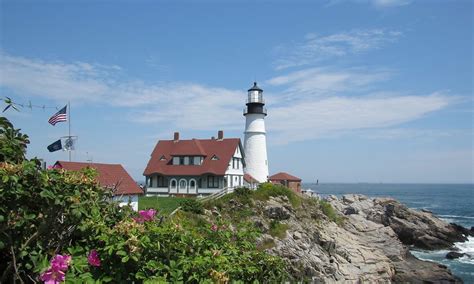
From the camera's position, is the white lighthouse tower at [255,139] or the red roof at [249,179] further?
the white lighthouse tower at [255,139]

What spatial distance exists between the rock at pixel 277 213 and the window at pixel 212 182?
303 inches

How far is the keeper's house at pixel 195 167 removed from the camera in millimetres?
35188

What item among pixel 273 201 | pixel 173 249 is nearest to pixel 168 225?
pixel 173 249

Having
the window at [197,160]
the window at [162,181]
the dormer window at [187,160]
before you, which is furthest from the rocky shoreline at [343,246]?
the window at [162,181]

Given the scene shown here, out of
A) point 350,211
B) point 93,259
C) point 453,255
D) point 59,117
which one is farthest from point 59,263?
point 350,211

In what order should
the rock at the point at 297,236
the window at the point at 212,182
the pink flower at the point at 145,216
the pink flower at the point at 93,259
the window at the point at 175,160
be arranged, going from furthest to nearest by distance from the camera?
1. the window at the point at 175,160
2. the window at the point at 212,182
3. the rock at the point at 297,236
4. the pink flower at the point at 145,216
5. the pink flower at the point at 93,259

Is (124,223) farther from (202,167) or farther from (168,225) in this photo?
(202,167)

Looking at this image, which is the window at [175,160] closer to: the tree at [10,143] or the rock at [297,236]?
the rock at [297,236]

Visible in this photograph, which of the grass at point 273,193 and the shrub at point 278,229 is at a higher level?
the grass at point 273,193

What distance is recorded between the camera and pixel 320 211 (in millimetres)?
34656

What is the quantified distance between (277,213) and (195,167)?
1052 cm

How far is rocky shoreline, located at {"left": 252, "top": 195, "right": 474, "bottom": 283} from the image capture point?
2320cm

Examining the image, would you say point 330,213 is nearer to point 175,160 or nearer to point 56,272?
point 175,160

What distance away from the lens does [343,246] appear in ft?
92.7
